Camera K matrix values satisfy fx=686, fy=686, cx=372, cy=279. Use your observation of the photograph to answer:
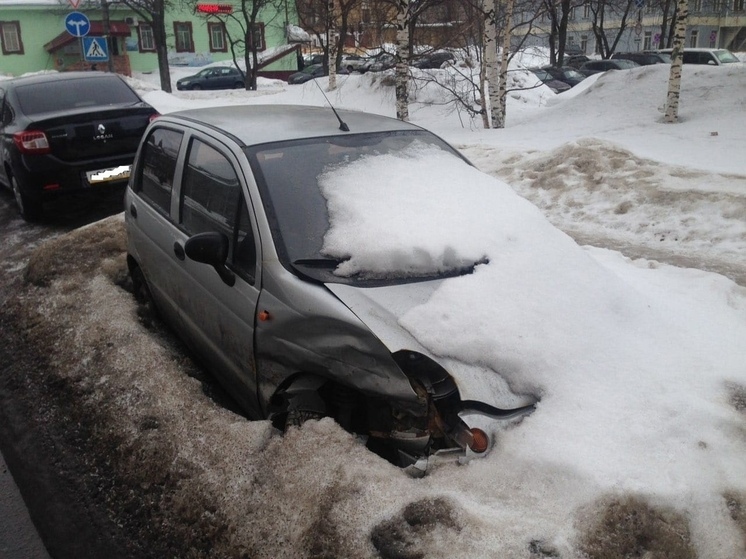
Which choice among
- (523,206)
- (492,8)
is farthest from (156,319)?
(492,8)

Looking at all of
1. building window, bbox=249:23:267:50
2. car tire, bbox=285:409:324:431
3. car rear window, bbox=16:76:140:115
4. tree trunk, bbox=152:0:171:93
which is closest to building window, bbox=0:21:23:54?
building window, bbox=249:23:267:50

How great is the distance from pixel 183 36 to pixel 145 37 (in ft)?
8.04

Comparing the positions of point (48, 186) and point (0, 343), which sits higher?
point (48, 186)

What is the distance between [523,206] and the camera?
3.80 metres

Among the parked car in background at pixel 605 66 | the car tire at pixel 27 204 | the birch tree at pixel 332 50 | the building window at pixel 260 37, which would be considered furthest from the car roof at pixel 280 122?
the building window at pixel 260 37

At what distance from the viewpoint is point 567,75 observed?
2808 centimetres

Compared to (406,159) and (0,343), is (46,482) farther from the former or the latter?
(406,159)

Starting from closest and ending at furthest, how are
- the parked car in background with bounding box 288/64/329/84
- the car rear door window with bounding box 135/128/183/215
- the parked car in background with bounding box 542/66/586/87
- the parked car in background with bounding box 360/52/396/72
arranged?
the car rear door window with bounding box 135/128/183/215 < the parked car in background with bounding box 360/52/396/72 < the parked car in background with bounding box 542/66/586/87 < the parked car in background with bounding box 288/64/329/84

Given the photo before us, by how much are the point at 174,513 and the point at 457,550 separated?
1.29 meters

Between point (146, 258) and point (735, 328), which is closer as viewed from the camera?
point (735, 328)

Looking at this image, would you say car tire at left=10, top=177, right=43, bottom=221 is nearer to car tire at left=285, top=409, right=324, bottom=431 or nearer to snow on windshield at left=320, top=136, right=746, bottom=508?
snow on windshield at left=320, top=136, right=746, bottom=508

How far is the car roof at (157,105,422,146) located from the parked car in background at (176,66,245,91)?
31953 millimetres

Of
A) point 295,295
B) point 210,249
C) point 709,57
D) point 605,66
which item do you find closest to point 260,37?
point 605,66

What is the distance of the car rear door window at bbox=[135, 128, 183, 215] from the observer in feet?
13.8
